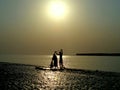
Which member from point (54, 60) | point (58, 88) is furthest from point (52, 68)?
point (58, 88)

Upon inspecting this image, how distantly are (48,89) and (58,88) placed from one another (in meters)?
0.94

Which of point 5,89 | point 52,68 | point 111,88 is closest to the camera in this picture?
point 5,89

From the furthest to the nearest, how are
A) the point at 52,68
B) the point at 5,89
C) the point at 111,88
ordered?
the point at 52,68, the point at 111,88, the point at 5,89

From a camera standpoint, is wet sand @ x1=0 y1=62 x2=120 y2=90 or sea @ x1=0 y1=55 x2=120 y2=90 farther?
sea @ x1=0 y1=55 x2=120 y2=90

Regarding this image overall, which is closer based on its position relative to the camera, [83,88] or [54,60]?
[83,88]

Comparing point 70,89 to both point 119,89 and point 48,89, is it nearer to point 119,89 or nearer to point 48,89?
point 48,89

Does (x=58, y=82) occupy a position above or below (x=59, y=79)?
below

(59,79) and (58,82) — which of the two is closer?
(58,82)

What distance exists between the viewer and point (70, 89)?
22.1 m

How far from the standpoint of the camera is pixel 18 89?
21516 millimetres

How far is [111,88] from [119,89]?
0.87 meters

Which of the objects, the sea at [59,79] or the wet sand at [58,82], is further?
the sea at [59,79]

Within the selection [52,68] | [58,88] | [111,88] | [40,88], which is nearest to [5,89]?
[40,88]

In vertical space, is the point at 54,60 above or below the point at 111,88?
above
